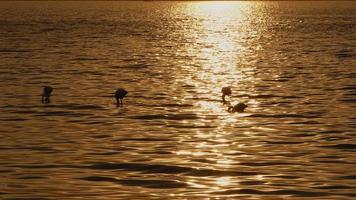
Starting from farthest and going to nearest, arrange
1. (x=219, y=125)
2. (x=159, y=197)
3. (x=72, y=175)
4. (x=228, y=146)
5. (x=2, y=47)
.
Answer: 1. (x=2, y=47)
2. (x=219, y=125)
3. (x=228, y=146)
4. (x=72, y=175)
5. (x=159, y=197)

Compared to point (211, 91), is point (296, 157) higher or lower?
lower

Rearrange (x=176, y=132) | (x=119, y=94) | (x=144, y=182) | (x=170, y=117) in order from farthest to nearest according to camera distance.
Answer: (x=119, y=94) < (x=170, y=117) < (x=176, y=132) < (x=144, y=182)

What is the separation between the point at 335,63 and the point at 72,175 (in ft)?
132

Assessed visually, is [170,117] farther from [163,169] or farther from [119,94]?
[163,169]

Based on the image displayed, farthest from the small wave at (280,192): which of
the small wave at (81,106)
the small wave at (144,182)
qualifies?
the small wave at (81,106)

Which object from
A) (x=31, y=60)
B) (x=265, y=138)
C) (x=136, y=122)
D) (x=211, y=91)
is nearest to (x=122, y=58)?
(x=31, y=60)

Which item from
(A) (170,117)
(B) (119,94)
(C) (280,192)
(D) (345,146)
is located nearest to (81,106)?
(B) (119,94)

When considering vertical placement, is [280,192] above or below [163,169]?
below

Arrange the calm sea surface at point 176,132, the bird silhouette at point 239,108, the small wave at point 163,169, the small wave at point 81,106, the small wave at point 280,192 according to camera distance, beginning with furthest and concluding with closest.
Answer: the small wave at point 81,106, the bird silhouette at point 239,108, the small wave at point 163,169, the calm sea surface at point 176,132, the small wave at point 280,192

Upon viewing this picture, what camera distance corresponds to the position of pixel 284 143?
28.5 meters

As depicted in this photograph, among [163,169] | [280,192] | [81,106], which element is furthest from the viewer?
[81,106]

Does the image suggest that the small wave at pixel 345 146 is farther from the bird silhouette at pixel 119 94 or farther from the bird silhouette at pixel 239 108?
the bird silhouette at pixel 119 94

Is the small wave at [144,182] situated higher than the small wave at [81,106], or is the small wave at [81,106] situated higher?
the small wave at [81,106]

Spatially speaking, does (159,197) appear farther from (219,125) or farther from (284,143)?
(219,125)
